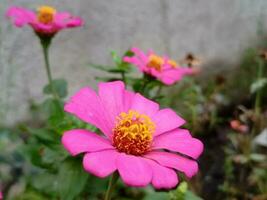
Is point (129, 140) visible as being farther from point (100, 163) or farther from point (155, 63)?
point (155, 63)

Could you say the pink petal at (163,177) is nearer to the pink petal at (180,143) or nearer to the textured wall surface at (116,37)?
the pink petal at (180,143)

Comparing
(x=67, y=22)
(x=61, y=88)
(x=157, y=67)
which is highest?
(x=67, y=22)

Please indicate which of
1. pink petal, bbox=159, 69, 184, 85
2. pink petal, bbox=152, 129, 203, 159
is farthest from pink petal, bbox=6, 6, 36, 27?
pink petal, bbox=152, 129, 203, 159

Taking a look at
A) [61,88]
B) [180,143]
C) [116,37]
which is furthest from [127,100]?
[116,37]

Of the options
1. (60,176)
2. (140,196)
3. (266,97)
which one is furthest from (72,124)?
(266,97)

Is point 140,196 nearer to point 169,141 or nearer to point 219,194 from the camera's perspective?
point 219,194

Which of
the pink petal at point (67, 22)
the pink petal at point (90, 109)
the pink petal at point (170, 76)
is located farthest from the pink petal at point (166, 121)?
the pink petal at point (67, 22)

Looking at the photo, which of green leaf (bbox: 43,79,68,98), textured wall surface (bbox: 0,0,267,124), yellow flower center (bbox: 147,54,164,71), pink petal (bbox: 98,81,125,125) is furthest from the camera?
textured wall surface (bbox: 0,0,267,124)

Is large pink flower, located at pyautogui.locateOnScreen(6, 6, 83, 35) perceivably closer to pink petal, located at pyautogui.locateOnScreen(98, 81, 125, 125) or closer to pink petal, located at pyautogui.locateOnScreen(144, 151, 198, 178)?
pink petal, located at pyautogui.locateOnScreen(98, 81, 125, 125)
